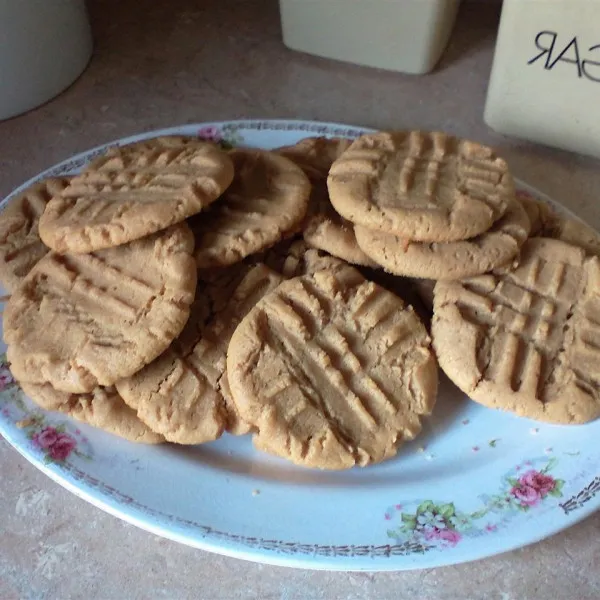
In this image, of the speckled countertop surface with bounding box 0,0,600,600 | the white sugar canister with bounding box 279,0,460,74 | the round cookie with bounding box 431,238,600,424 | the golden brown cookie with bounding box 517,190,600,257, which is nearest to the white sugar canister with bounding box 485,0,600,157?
the speckled countertop surface with bounding box 0,0,600,600

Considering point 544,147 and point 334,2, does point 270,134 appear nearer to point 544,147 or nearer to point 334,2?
point 334,2

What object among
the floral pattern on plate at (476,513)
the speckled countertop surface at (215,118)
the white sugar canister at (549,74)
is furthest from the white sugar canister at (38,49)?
the floral pattern on plate at (476,513)

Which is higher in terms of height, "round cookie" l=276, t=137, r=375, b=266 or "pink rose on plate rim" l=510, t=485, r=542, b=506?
"round cookie" l=276, t=137, r=375, b=266

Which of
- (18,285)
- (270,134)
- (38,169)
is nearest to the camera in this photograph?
(18,285)

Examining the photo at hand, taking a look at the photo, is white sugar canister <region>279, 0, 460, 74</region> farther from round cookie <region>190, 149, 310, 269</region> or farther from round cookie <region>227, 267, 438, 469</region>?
round cookie <region>227, 267, 438, 469</region>

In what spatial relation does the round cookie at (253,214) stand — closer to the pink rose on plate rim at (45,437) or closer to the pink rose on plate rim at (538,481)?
the pink rose on plate rim at (45,437)

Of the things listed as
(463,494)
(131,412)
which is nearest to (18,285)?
(131,412)
